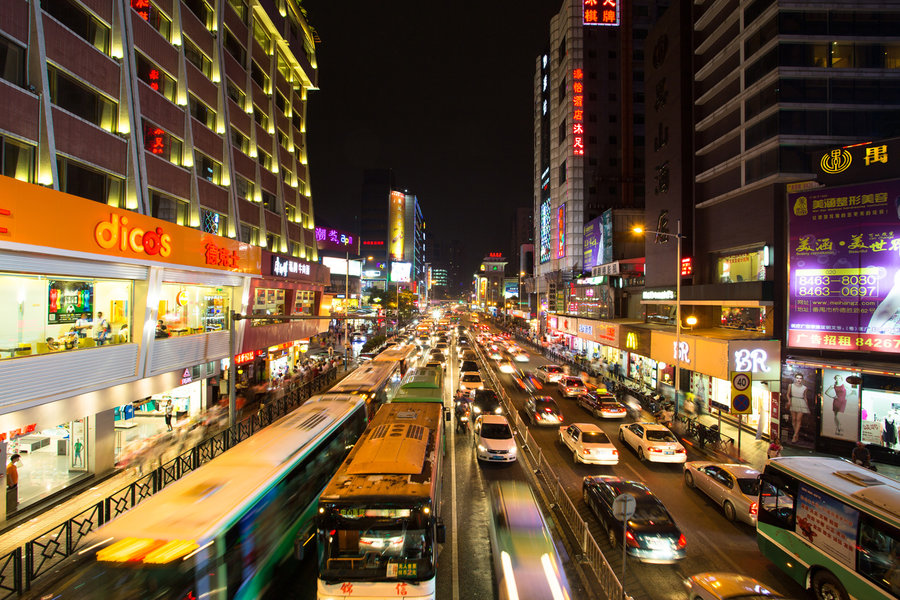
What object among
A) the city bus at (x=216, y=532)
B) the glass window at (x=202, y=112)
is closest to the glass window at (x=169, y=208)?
the glass window at (x=202, y=112)

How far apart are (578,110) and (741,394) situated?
173 ft

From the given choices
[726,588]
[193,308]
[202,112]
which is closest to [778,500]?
[726,588]

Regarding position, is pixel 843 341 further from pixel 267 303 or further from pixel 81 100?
pixel 81 100

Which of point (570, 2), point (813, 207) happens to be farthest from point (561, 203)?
point (813, 207)

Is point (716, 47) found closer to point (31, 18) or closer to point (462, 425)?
point (462, 425)

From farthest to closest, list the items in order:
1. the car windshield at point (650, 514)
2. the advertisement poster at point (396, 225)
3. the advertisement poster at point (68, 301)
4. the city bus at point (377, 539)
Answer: the advertisement poster at point (396, 225) < the advertisement poster at point (68, 301) < the car windshield at point (650, 514) < the city bus at point (377, 539)

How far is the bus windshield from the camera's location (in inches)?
273

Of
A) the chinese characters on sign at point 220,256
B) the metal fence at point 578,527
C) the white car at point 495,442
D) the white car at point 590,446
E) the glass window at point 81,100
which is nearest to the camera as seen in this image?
the metal fence at point 578,527

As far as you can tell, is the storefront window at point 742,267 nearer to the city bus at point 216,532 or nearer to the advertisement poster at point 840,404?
the advertisement poster at point 840,404

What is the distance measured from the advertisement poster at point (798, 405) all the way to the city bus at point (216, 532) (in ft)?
65.8

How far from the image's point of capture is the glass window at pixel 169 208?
1950cm

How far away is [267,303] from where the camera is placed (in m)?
27.9

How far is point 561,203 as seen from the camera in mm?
62594

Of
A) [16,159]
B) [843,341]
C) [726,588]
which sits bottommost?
[726,588]
